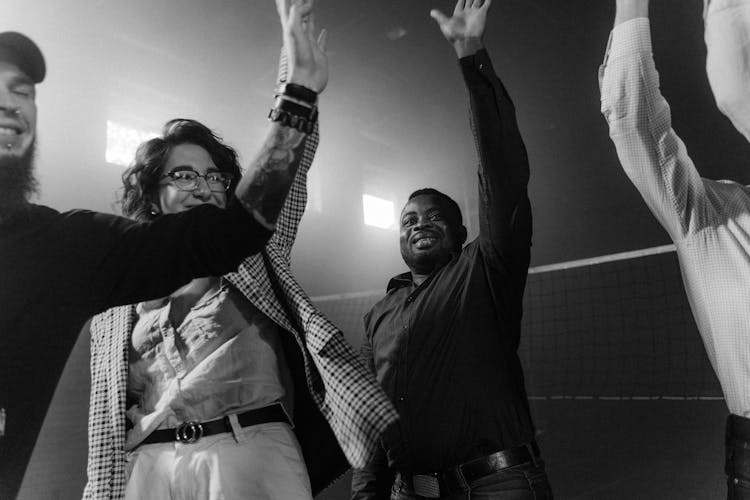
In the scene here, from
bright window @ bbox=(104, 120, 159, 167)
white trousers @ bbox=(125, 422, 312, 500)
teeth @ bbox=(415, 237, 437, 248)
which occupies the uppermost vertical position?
bright window @ bbox=(104, 120, 159, 167)

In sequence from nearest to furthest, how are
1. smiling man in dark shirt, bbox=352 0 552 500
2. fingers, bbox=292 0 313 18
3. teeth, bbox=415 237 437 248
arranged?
fingers, bbox=292 0 313 18 < smiling man in dark shirt, bbox=352 0 552 500 < teeth, bbox=415 237 437 248

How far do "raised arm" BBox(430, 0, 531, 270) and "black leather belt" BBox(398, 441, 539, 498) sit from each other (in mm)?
586

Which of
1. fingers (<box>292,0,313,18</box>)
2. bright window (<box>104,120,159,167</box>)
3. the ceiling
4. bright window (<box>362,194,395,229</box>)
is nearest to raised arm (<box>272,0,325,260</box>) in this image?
fingers (<box>292,0,313,18</box>)

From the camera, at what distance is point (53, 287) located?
3.08 feet

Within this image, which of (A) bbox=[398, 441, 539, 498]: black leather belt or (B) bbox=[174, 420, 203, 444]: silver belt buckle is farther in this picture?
(A) bbox=[398, 441, 539, 498]: black leather belt

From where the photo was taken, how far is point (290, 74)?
925mm

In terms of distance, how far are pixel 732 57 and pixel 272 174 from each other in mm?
1372

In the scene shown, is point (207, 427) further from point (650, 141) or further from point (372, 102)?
point (372, 102)

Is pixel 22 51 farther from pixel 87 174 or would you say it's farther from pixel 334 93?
pixel 334 93

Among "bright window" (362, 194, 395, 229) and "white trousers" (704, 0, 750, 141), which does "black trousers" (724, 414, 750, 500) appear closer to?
"white trousers" (704, 0, 750, 141)

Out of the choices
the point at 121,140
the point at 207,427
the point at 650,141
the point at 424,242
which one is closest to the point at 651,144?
the point at 650,141

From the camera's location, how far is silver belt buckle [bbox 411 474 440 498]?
5.12ft

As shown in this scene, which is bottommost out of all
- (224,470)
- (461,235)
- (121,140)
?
(224,470)

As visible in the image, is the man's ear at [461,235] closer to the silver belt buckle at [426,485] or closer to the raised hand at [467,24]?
the raised hand at [467,24]
